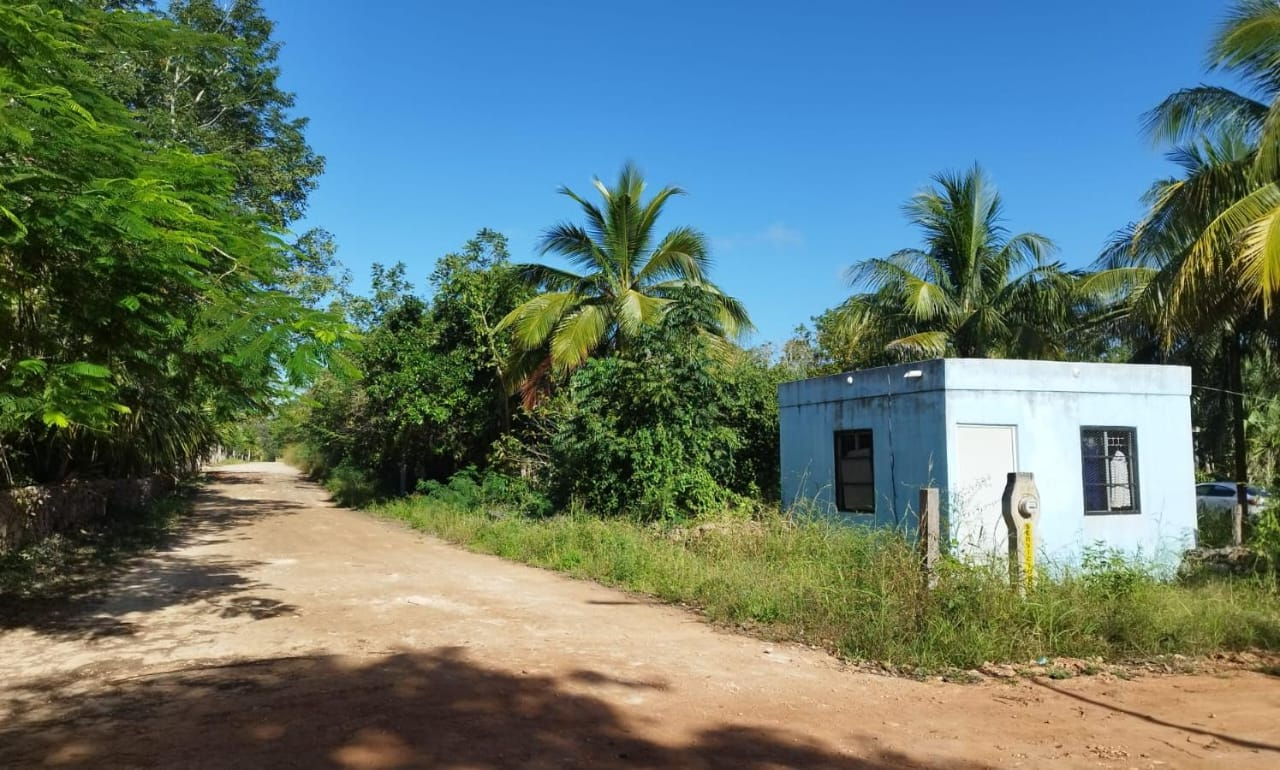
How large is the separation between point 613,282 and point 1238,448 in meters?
13.3

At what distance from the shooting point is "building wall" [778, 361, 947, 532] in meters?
11.7

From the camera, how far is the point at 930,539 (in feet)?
27.1

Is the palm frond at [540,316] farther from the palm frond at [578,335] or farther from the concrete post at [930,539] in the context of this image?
the concrete post at [930,539]

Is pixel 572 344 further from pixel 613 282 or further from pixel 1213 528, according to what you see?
pixel 1213 528

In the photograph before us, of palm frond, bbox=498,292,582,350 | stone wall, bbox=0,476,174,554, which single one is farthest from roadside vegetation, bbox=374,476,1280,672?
stone wall, bbox=0,476,174,554

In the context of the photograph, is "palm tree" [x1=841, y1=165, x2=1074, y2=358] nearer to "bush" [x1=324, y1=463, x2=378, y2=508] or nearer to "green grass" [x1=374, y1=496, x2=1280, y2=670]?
"green grass" [x1=374, y1=496, x2=1280, y2=670]

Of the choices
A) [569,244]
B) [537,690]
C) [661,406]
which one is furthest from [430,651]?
[569,244]

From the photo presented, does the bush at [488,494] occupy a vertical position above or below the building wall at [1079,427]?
below

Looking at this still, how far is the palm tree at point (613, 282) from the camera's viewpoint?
66.0 ft

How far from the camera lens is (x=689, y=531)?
13680mm

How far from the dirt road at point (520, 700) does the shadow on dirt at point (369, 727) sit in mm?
20

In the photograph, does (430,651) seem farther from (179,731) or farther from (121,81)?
(121,81)

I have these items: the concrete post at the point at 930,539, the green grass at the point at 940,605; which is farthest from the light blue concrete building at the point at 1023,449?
the concrete post at the point at 930,539

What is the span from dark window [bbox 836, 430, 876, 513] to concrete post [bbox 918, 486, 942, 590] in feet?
14.2
